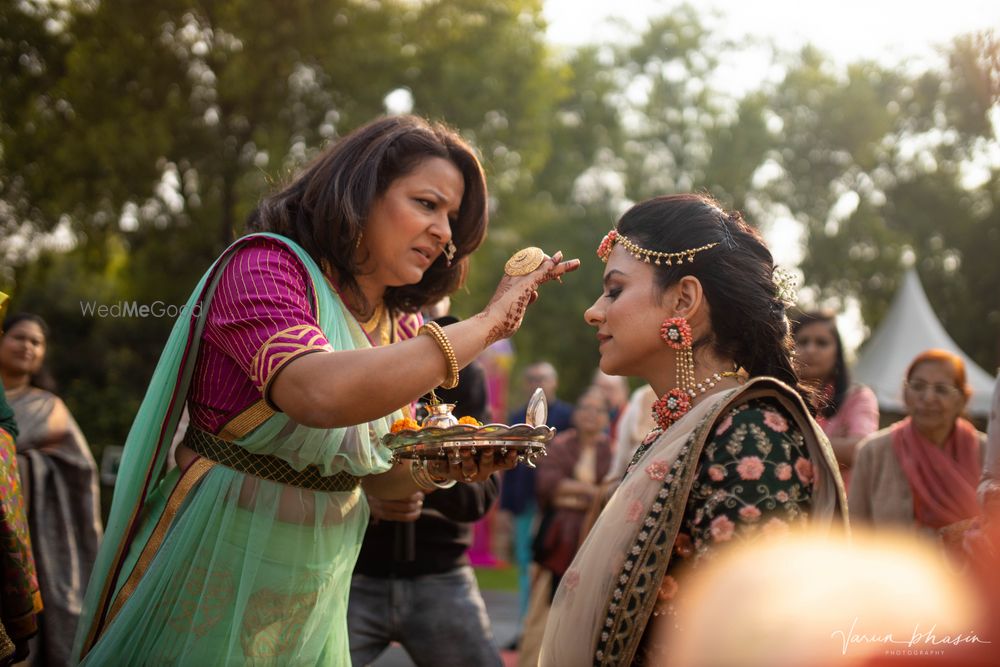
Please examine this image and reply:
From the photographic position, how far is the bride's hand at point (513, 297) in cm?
261

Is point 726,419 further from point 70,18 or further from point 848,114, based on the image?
point 848,114

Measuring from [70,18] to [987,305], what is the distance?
22.4m

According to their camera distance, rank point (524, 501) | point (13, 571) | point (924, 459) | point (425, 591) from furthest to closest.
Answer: point (524, 501)
point (924, 459)
point (425, 591)
point (13, 571)

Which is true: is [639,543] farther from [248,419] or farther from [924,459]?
[924,459]

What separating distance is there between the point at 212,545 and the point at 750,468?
1337 millimetres

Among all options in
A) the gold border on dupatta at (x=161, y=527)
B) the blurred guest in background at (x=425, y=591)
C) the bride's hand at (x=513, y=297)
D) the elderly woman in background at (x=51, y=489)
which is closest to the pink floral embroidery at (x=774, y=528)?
the bride's hand at (x=513, y=297)

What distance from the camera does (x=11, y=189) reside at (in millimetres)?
13195

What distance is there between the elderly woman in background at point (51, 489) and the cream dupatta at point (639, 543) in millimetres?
4519

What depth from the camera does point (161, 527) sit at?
107 inches

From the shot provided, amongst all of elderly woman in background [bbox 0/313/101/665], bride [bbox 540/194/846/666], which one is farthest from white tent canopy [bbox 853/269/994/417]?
bride [bbox 540/194/846/666]

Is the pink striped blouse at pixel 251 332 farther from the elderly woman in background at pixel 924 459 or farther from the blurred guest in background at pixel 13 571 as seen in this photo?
the elderly woman in background at pixel 924 459

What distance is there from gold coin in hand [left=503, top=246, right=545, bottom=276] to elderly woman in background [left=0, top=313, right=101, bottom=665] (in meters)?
4.47

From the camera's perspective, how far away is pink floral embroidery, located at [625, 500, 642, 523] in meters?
2.52

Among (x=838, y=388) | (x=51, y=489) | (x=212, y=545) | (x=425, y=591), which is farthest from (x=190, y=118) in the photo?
(x=212, y=545)
